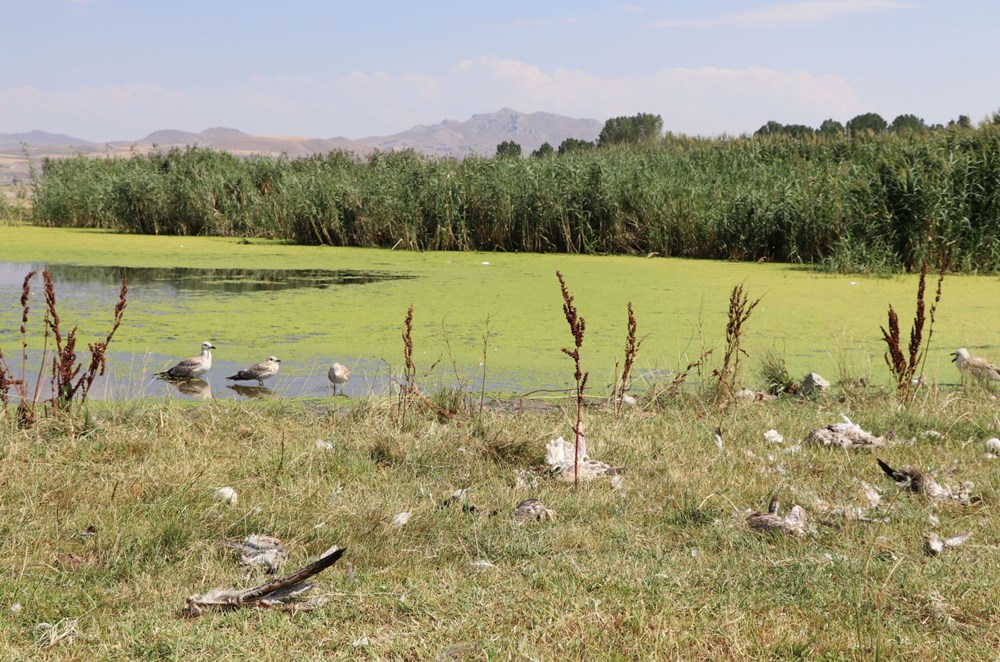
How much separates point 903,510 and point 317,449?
2153 mm

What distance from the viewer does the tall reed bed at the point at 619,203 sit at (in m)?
10.8

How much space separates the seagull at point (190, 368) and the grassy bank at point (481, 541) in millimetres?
1336

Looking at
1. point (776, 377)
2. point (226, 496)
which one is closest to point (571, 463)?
point (226, 496)

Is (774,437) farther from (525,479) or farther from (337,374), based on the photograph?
(337,374)

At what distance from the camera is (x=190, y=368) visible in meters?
5.83

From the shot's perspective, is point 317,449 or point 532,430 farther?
point 532,430

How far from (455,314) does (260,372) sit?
101 inches

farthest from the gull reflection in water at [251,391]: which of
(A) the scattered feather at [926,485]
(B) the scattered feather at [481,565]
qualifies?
(A) the scattered feather at [926,485]

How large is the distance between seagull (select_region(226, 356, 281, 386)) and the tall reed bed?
616 cm

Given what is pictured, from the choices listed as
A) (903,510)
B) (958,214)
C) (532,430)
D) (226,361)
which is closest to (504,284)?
(226,361)

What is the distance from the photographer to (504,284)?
9875mm

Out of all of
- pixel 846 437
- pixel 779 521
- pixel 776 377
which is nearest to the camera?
pixel 779 521

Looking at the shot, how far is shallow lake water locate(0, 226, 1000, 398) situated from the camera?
243 inches

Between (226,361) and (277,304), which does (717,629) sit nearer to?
(226,361)
